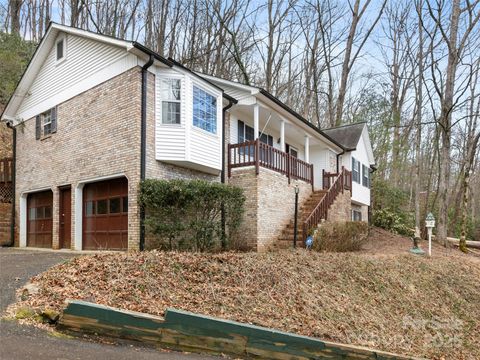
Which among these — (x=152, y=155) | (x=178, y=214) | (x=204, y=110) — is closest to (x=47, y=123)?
(x=152, y=155)

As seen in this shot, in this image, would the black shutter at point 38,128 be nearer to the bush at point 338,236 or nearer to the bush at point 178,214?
the bush at point 178,214

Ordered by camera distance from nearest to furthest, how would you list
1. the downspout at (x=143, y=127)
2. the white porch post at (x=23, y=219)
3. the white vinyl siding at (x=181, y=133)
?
the downspout at (x=143, y=127) → the white vinyl siding at (x=181, y=133) → the white porch post at (x=23, y=219)

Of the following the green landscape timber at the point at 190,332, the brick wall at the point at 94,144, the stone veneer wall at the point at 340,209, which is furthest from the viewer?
the stone veneer wall at the point at 340,209

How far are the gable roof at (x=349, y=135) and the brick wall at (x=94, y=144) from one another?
14692 millimetres

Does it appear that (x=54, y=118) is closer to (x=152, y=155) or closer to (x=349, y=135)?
(x=152, y=155)

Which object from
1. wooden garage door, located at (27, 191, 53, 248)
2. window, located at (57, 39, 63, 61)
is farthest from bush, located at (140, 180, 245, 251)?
window, located at (57, 39, 63, 61)

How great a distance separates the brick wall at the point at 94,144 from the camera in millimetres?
11359

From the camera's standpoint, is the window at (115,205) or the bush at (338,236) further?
the bush at (338,236)

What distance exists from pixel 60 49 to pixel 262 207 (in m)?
9.12

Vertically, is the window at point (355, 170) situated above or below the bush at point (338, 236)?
above

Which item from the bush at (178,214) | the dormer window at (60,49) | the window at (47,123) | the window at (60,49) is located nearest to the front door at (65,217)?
the window at (47,123)

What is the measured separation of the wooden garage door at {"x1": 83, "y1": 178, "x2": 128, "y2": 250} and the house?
0.03 meters

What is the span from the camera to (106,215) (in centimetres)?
1255

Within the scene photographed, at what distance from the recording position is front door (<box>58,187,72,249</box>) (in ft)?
44.6
